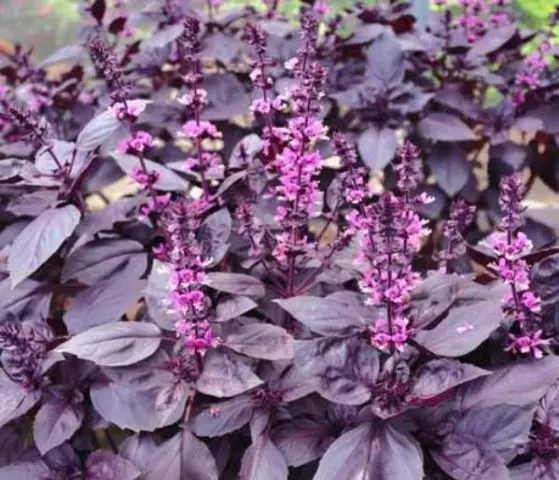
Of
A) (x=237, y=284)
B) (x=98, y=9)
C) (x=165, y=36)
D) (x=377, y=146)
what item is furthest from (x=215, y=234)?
(x=98, y=9)

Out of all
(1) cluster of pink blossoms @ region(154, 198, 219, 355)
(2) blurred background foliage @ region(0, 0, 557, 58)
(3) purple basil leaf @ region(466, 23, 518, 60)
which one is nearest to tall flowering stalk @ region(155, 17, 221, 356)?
(1) cluster of pink blossoms @ region(154, 198, 219, 355)

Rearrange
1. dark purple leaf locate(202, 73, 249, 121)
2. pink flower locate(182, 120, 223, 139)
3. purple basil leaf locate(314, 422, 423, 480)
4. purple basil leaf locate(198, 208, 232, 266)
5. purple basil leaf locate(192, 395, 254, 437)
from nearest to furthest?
purple basil leaf locate(314, 422, 423, 480) → purple basil leaf locate(192, 395, 254, 437) → purple basil leaf locate(198, 208, 232, 266) → pink flower locate(182, 120, 223, 139) → dark purple leaf locate(202, 73, 249, 121)

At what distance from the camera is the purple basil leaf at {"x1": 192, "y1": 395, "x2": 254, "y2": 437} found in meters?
1.06

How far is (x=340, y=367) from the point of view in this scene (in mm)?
1015

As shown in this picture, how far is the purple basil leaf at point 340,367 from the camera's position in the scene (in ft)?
3.27

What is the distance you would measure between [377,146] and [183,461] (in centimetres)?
83

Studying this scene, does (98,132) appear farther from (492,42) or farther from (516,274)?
(492,42)

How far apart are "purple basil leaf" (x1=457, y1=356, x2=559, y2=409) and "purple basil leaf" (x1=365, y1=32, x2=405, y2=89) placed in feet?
2.72

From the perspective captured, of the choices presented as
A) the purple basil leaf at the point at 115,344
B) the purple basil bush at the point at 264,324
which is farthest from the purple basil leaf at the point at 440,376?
the purple basil leaf at the point at 115,344

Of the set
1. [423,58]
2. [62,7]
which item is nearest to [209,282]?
[423,58]

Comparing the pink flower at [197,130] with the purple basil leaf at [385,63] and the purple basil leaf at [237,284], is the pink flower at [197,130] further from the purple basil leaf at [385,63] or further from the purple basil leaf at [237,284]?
the purple basil leaf at [385,63]

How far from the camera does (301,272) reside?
127cm

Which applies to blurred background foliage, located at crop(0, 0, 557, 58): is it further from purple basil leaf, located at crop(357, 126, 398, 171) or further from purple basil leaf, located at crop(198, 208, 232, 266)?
purple basil leaf, located at crop(198, 208, 232, 266)

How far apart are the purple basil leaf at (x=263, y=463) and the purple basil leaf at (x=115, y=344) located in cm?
17
